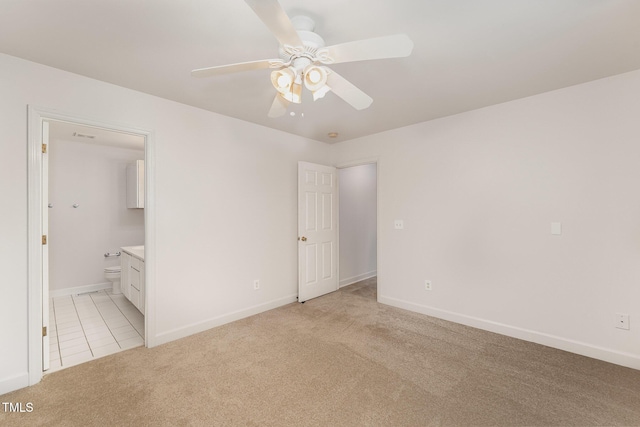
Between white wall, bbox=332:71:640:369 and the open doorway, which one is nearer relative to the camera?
white wall, bbox=332:71:640:369

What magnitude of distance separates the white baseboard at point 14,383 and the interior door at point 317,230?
2.61 meters

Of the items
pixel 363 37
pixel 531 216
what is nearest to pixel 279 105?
pixel 363 37

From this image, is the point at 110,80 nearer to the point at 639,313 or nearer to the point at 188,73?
the point at 188,73

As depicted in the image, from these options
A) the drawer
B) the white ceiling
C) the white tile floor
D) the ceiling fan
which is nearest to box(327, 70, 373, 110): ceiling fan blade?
the ceiling fan

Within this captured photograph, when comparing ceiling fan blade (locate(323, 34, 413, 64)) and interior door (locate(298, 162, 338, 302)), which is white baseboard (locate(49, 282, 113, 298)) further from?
ceiling fan blade (locate(323, 34, 413, 64))

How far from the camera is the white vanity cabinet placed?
316 cm

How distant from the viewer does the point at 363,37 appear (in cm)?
174

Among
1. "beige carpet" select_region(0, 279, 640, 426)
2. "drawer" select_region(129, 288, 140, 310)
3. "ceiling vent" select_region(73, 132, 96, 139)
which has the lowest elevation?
"beige carpet" select_region(0, 279, 640, 426)

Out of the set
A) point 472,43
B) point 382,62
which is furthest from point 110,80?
point 472,43

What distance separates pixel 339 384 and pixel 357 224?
3.22 meters

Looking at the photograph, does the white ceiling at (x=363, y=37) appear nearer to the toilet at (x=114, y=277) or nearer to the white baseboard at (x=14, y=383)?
the white baseboard at (x=14, y=383)

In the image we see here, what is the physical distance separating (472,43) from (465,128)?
4.73ft

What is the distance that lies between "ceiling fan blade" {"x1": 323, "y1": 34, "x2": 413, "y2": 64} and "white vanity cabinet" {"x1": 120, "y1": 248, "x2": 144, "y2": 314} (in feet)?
9.89

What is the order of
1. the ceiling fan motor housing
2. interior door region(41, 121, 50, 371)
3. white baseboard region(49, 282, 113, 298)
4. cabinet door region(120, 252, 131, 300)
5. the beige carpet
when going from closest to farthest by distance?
the ceiling fan motor housing → the beige carpet → interior door region(41, 121, 50, 371) → cabinet door region(120, 252, 131, 300) → white baseboard region(49, 282, 113, 298)
